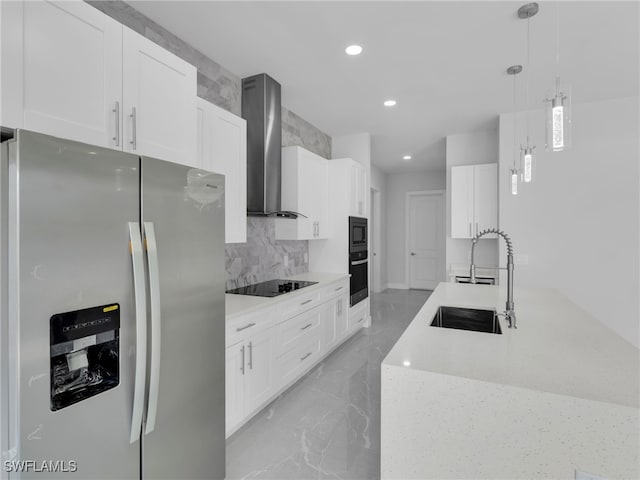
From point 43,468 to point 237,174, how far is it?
1.94m

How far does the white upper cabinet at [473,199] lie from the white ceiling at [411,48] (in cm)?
77

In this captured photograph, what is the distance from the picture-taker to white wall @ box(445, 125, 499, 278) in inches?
178

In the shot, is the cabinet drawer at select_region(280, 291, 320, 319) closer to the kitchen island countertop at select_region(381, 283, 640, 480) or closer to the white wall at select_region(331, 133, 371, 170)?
the kitchen island countertop at select_region(381, 283, 640, 480)

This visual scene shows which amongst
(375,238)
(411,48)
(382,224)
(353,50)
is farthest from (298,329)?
(382,224)

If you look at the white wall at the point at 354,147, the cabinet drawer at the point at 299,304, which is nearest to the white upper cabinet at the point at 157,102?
the cabinet drawer at the point at 299,304

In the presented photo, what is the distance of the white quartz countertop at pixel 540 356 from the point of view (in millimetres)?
1006

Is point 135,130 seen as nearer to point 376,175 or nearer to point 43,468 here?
point 43,468

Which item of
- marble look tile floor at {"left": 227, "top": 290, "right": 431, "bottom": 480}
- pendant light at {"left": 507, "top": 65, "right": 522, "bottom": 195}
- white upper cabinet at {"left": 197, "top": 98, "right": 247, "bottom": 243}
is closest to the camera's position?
marble look tile floor at {"left": 227, "top": 290, "right": 431, "bottom": 480}

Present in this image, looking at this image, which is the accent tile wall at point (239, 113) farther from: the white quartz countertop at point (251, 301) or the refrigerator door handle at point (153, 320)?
the refrigerator door handle at point (153, 320)

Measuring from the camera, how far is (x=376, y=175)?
705 cm

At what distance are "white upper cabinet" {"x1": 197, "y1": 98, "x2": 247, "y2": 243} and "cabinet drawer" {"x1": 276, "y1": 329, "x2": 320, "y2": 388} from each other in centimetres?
106

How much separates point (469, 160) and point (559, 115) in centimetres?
355

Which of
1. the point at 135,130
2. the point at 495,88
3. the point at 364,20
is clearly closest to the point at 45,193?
the point at 135,130

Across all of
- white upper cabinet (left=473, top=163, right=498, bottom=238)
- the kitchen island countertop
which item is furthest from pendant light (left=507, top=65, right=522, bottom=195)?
the kitchen island countertop
